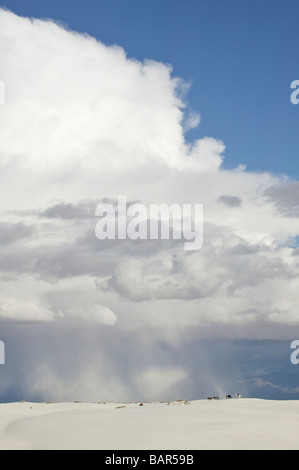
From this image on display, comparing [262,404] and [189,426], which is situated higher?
[262,404]

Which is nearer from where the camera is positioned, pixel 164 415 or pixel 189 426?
pixel 189 426

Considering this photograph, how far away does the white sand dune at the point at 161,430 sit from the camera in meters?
23.4

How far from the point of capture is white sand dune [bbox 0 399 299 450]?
76.7 feet

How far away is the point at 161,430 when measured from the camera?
87.8 feet

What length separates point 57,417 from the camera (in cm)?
3478

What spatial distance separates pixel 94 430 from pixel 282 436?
10.8 metres
